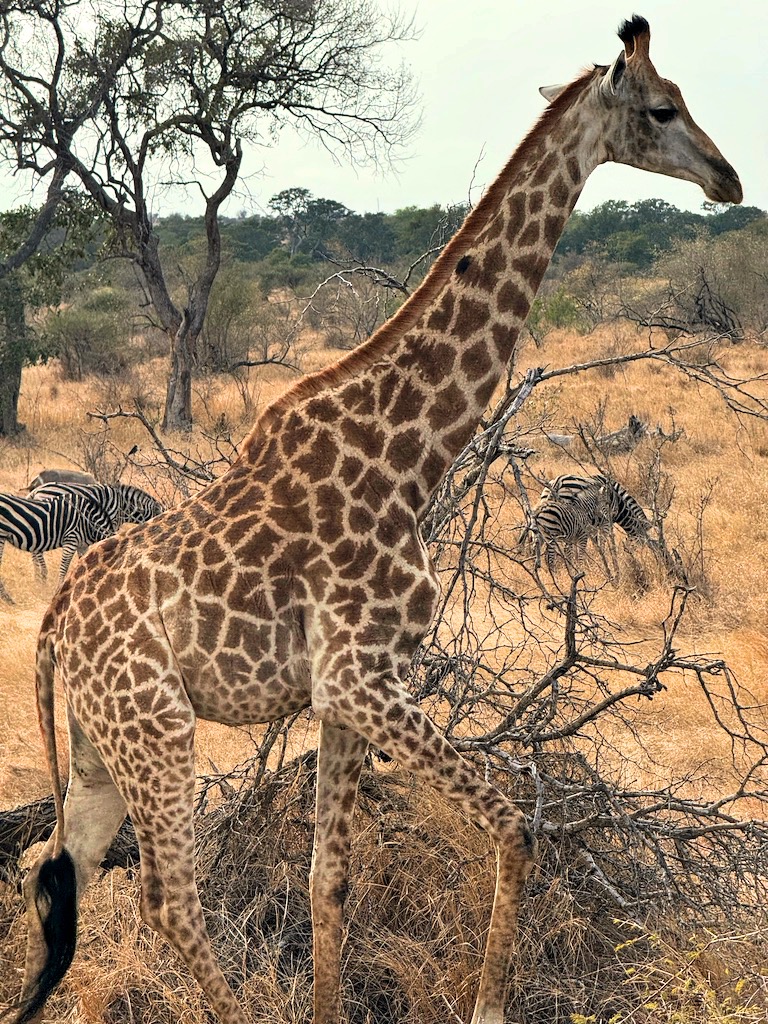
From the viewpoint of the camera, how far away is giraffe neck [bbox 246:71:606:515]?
3268 mm

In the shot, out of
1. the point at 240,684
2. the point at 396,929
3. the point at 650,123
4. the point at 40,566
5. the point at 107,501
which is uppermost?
the point at 650,123

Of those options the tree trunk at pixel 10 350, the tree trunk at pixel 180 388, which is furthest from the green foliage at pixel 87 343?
the tree trunk at pixel 180 388

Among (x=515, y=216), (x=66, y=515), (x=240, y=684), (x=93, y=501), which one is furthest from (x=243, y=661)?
(x=93, y=501)

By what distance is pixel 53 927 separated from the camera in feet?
10.8

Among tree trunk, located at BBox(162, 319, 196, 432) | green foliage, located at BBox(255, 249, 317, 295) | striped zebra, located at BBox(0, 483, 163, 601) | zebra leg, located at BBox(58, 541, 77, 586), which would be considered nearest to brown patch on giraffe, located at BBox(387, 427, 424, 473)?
striped zebra, located at BBox(0, 483, 163, 601)

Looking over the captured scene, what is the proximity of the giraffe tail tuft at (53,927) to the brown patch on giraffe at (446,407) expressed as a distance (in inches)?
68.6

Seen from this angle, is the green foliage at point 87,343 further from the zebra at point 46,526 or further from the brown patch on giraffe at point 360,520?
the brown patch on giraffe at point 360,520

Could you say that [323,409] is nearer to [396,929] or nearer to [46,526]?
[396,929]

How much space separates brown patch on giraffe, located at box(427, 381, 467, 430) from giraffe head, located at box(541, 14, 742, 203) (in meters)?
0.86

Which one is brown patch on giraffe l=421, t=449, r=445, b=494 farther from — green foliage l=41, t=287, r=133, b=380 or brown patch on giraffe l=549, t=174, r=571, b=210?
green foliage l=41, t=287, r=133, b=380

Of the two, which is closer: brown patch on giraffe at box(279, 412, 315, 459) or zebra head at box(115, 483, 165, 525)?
brown patch on giraffe at box(279, 412, 315, 459)

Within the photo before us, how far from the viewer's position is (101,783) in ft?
11.3

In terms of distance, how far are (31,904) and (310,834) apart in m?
1.24

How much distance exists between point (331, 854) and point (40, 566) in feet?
26.0
